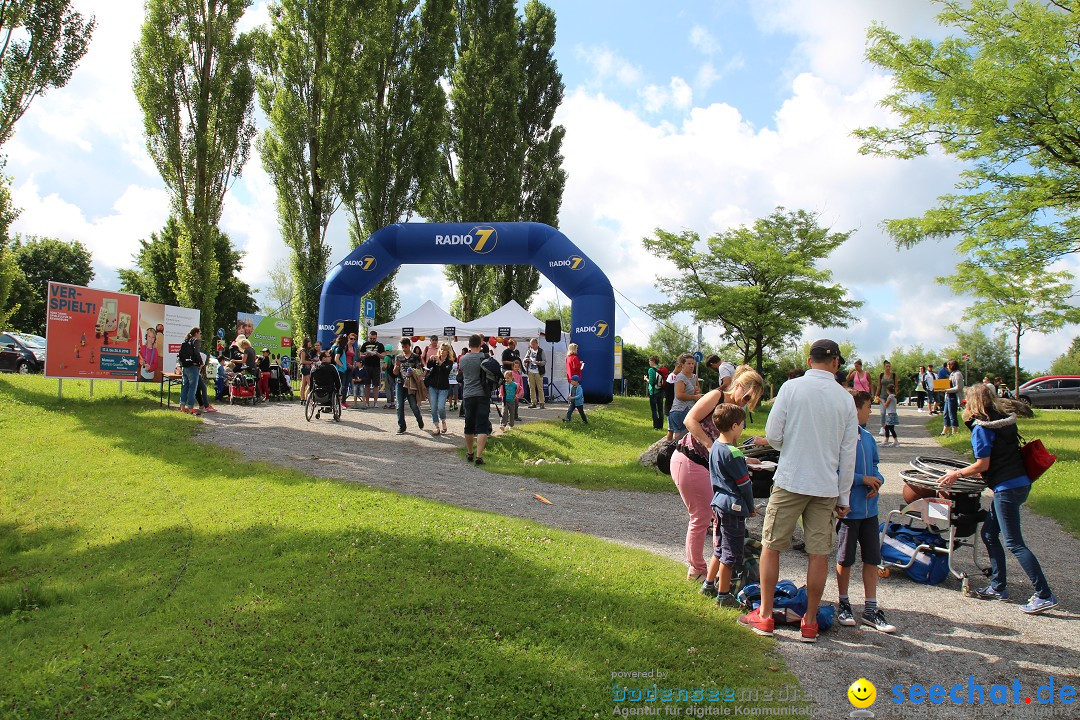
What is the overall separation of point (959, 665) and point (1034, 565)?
5.01 ft

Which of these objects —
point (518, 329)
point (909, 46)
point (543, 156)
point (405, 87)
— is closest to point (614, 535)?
point (909, 46)

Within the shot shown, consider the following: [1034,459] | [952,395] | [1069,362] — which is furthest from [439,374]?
[1069,362]

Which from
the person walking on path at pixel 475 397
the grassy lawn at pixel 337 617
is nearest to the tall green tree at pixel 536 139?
the person walking on path at pixel 475 397

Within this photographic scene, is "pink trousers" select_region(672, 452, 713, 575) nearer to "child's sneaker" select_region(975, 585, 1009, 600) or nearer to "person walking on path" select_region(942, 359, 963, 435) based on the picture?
"child's sneaker" select_region(975, 585, 1009, 600)

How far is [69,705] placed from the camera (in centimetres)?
313

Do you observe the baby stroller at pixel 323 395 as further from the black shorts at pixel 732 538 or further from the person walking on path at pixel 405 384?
the black shorts at pixel 732 538

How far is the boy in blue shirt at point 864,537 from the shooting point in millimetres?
4379

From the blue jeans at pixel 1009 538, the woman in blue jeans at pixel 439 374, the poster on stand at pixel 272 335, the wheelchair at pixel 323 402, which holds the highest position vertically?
the poster on stand at pixel 272 335

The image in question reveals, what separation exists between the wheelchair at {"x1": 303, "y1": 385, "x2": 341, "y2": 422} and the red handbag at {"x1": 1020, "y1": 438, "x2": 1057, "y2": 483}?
38.5 feet

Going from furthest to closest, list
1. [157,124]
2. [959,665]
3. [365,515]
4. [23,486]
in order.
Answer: [157,124]
[23,486]
[365,515]
[959,665]

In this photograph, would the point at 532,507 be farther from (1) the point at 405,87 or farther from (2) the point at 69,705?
(1) the point at 405,87

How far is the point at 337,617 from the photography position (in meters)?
4.00

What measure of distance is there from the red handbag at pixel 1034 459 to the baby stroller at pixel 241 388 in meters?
15.9

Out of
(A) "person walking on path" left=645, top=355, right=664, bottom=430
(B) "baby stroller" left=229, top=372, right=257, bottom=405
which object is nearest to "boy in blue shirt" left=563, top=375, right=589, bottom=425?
(A) "person walking on path" left=645, top=355, right=664, bottom=430
